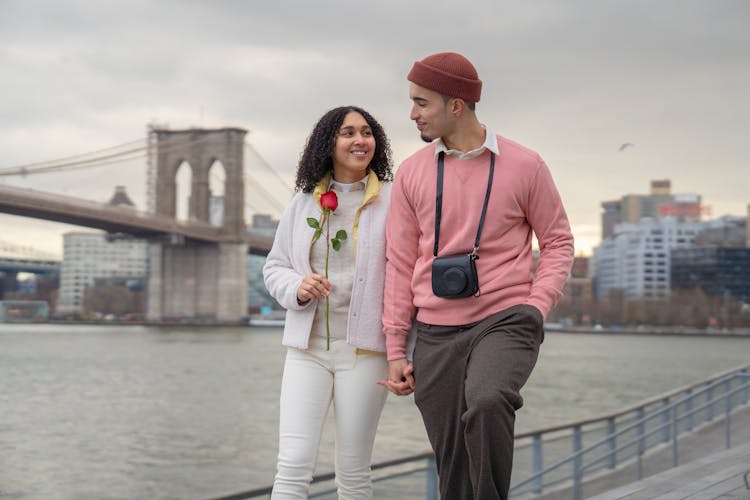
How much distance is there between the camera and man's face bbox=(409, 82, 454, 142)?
6.90ft

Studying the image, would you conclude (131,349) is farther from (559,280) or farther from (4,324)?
(559,280)

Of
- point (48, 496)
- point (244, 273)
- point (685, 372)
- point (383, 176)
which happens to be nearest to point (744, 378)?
point (383, 176)

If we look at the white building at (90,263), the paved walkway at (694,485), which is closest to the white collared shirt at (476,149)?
the paved walkway at (694,485)

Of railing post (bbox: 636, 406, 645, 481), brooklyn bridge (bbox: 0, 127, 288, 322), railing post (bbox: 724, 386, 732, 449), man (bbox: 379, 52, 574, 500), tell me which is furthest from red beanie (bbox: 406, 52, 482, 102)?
brooklyn bridge (bbox: 0, 127, 288, 322)

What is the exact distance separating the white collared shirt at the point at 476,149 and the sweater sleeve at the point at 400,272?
0.10m

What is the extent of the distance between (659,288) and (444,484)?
84203 millimetres

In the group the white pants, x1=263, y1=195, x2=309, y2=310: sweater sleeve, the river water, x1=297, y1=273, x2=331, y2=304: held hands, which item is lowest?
the river water

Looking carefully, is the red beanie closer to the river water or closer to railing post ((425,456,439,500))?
the river water

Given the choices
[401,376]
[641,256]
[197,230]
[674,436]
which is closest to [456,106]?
[401,376]

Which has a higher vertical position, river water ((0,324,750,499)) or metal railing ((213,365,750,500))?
metal railing ((213,365,750,500))

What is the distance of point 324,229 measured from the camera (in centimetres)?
231

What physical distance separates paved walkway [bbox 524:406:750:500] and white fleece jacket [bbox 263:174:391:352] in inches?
38.3

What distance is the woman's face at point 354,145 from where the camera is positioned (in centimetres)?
232

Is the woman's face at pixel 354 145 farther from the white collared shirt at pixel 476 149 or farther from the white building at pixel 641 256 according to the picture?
the white building at pixel 641 256
